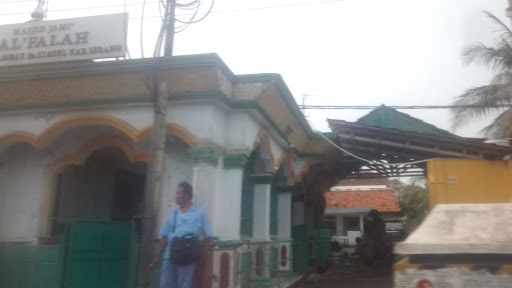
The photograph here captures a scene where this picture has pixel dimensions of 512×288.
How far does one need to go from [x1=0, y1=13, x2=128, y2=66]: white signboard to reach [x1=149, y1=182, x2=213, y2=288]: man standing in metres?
3.19

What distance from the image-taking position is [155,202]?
6004 millimetres

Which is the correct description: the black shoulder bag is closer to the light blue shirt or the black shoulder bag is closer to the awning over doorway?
the light blue shirt

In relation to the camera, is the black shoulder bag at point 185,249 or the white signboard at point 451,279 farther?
the black shoulder bag at point 185,249

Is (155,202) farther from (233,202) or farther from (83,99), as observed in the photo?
(83,99)

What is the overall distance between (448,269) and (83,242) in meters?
5.73

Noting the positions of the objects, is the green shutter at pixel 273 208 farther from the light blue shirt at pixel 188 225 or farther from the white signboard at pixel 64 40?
the light blue shirt at pixel 188 225

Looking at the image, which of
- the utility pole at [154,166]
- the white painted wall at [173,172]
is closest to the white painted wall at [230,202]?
the white painted wall at [173,172]

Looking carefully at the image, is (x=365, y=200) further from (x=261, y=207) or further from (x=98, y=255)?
(x=98, y=255)

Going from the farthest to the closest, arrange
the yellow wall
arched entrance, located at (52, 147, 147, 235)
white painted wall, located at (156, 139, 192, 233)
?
the yellow wall → arched entrance, located at (52, 147, 147, 235) → white painted wall, located at (156, 139, 192, 233)

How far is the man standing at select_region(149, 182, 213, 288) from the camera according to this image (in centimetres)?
528

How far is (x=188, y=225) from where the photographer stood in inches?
209

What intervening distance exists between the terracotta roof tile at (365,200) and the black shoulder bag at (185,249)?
21.2 meters

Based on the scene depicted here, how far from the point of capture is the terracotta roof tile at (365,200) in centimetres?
2642

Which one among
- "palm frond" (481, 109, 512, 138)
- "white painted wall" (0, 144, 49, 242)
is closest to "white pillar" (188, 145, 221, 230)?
"white painted wall" (0, 144, 49, 242)
